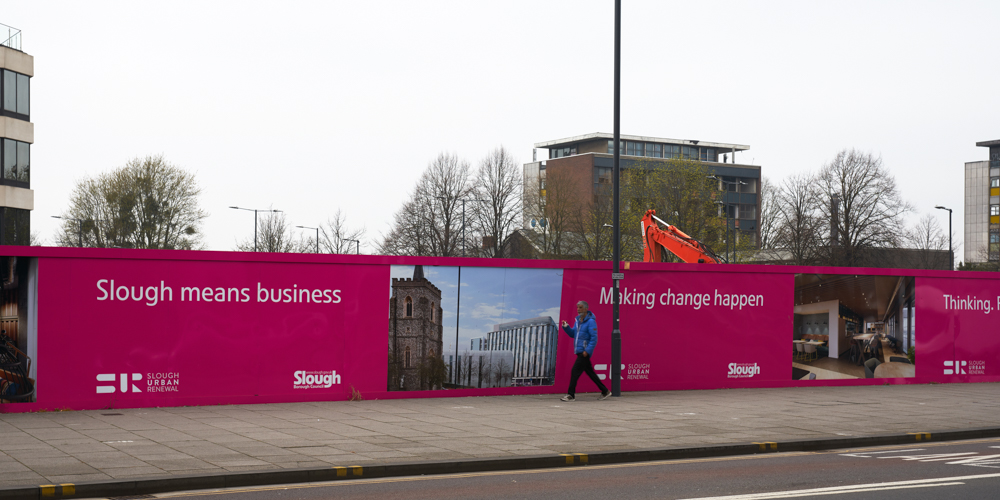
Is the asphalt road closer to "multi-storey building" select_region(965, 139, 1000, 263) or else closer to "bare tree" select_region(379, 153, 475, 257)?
"bare tree" select_region(379, 153, 475, 257)

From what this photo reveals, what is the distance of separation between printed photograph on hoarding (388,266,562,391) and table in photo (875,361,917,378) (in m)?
7.72

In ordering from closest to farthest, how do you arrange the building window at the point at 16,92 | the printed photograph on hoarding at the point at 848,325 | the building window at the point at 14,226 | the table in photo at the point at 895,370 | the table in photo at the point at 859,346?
the printed photograph on hoarding at the point at 848,325
the table in photo at the point at 859,346
the table in photo at the point at 895,370
the building window at the point at 14,226
the building window at the point at 16,92

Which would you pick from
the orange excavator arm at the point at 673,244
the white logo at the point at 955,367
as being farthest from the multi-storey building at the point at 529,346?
the orange excavator arm at the point at 673,244

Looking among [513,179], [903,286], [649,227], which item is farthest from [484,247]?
[903,286]

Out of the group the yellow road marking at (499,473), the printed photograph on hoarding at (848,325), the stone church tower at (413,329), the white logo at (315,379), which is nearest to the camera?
the yellow road marking at (499,473)

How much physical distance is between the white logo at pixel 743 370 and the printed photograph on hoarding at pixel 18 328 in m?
12.3

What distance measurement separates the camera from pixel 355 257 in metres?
15.1

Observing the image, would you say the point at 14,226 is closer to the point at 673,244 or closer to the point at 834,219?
the point at 673,244

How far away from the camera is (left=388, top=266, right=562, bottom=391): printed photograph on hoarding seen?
50.9 feet

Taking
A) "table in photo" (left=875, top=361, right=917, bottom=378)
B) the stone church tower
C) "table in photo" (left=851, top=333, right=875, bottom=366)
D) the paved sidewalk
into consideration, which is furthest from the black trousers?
"table in photo" (left=875, top=361, right=917, bottom=378)

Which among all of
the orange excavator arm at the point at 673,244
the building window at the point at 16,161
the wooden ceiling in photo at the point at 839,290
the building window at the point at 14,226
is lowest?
the wooden ceiling in photo at the point at 839,290

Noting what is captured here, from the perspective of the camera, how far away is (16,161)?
167 feet

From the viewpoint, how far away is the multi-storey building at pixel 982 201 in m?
125

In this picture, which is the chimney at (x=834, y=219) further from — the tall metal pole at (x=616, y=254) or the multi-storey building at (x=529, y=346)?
the multi-storey building at (x=529, y=346)
